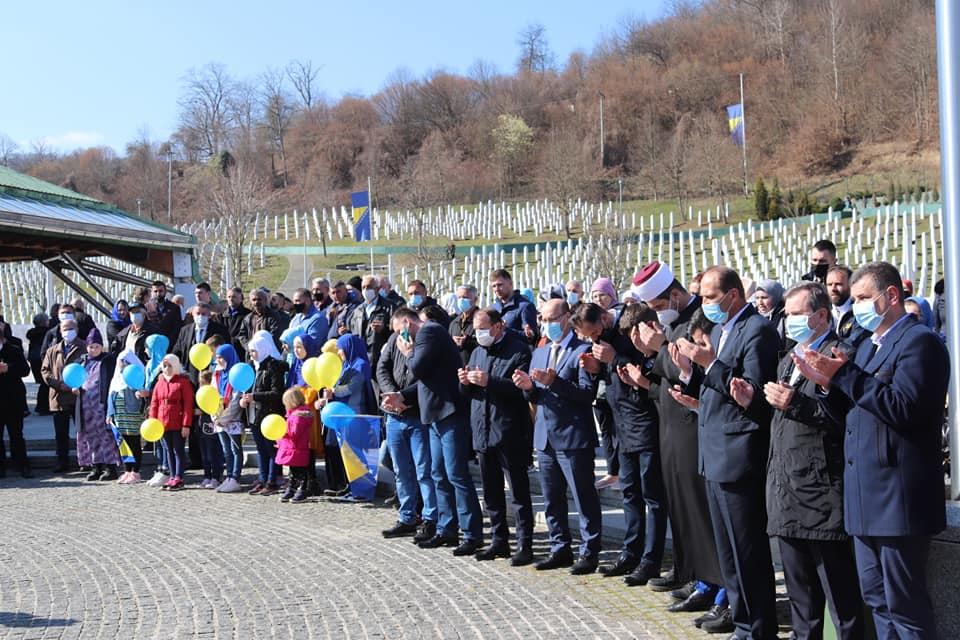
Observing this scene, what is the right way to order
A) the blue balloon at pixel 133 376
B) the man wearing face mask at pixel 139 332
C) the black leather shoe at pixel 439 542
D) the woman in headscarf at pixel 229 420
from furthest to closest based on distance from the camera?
1. the man wearing face mask at pixel 139 332
2. the blue balloon at pixel 133 376
3. the woman in headscarf at pixel 229 420
4. the black leather shoe at pixel 439 542

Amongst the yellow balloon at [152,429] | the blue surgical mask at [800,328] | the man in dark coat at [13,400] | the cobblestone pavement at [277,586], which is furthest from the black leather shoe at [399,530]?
the man in dark coat at [13,400]

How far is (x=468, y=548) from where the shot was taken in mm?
8562

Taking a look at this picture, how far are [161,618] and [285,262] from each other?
45.9m

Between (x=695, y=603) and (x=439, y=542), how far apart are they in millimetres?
2782

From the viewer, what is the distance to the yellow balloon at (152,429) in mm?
11969

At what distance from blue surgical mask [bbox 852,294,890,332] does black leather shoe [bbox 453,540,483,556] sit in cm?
459

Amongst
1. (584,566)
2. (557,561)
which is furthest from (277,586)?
(584,566)

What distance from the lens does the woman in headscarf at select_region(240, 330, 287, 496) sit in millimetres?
11461

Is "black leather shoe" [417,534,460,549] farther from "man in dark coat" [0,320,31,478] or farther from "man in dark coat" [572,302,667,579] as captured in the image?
"man in dark coat" [0,320,31,478]

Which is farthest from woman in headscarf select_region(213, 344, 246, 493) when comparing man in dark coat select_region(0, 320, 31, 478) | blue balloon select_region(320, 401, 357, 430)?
man in dark coat select_region(0, 320, 31, 478)

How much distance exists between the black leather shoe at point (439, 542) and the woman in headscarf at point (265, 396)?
10.7 ft

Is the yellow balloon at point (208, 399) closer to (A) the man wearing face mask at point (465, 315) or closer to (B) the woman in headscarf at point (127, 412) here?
(B) the woman in headscarf at point (127, 412)

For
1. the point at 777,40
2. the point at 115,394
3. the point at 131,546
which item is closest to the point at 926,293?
the point at 115,394

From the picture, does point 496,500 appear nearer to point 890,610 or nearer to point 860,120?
point 890,610
